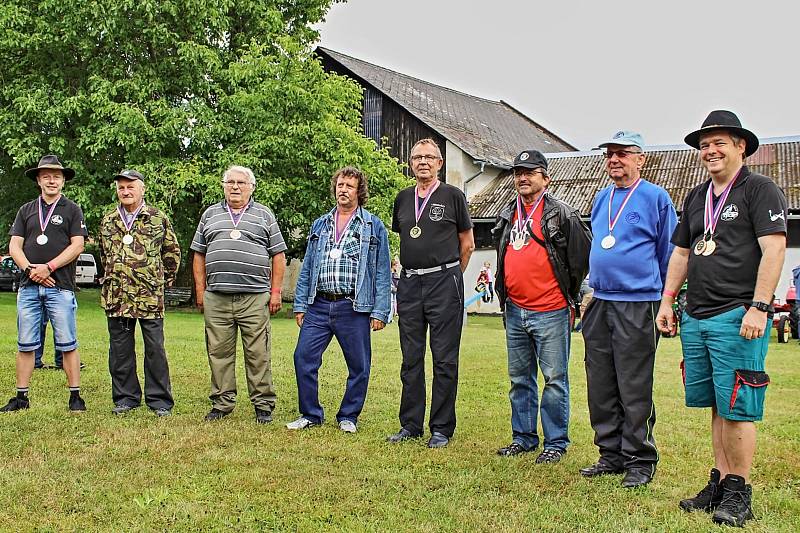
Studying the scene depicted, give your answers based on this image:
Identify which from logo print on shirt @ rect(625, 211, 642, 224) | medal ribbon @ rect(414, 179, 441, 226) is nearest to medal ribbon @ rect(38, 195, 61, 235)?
medal ribbon @ rect(414, 179, 441, 226)

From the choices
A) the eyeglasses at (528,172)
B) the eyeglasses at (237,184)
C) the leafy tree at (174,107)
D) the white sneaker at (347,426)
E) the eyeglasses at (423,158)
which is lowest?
the white sneaker at (347,426)

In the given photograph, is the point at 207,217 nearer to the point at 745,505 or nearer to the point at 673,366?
the point at 745,505

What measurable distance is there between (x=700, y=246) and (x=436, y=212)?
2191 millimetres

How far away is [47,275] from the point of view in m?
6.79

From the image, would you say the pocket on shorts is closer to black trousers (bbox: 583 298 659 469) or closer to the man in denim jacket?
black trousers (bbox: 583 298 659 469)

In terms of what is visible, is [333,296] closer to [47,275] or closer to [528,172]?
[528,172]

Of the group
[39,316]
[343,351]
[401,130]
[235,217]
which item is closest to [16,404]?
[39,316]

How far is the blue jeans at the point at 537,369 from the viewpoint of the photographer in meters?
5.59

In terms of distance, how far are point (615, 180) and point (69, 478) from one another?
152 inches

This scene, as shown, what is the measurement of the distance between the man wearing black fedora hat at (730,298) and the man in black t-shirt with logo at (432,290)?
1.97m

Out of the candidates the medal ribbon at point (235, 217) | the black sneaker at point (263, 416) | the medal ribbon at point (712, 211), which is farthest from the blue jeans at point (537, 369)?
the medal ribbon at point (235, 217)

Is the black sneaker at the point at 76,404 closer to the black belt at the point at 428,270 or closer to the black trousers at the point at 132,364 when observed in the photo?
the black trousers at the point at 132,364

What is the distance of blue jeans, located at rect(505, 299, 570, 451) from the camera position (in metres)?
5.59

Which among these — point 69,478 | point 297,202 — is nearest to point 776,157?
point 297,202
